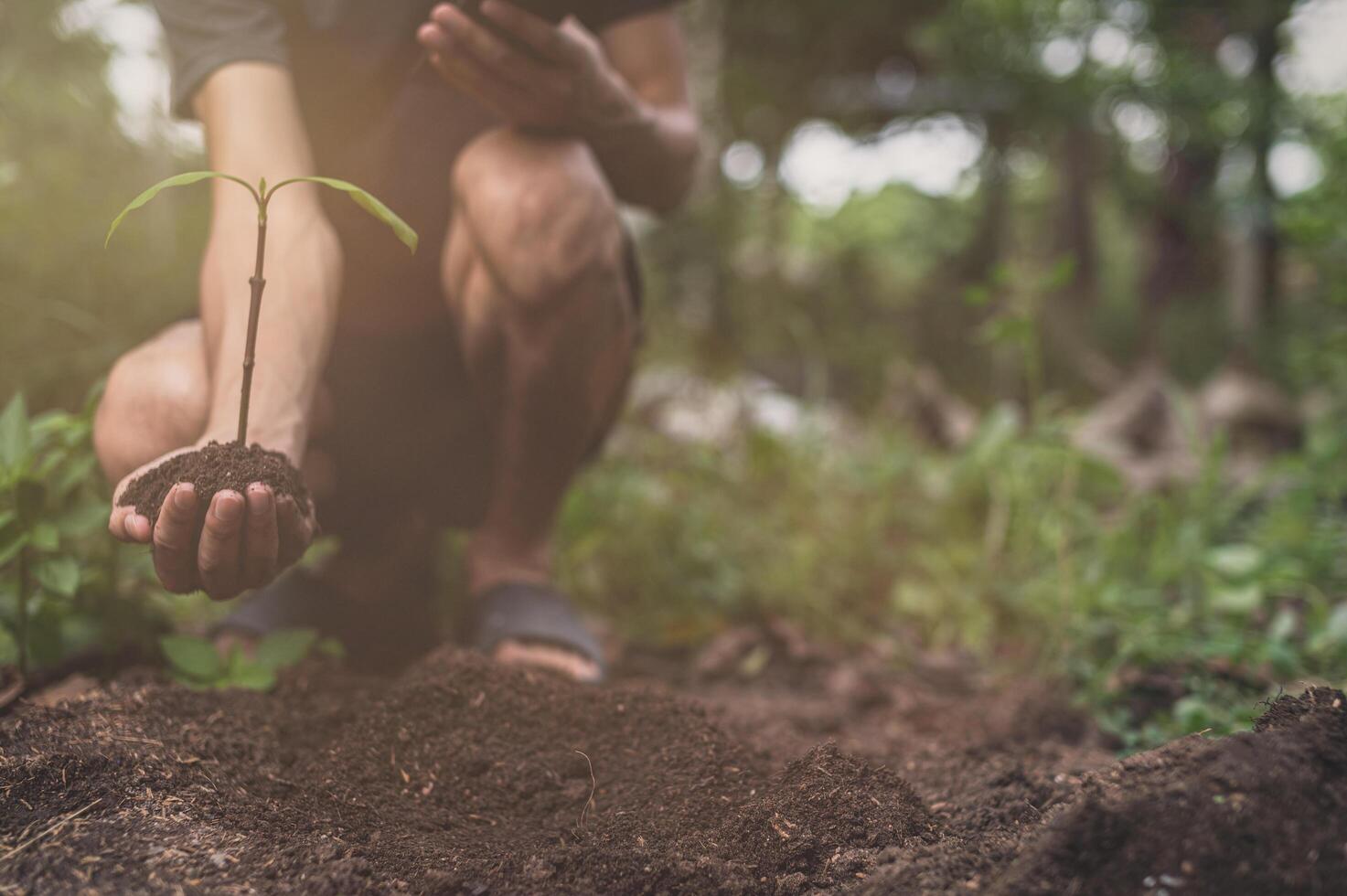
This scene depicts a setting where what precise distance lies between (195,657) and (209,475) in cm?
46

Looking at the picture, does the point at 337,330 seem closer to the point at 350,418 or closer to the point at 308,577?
the point at 350,418

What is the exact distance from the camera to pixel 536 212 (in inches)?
57.2

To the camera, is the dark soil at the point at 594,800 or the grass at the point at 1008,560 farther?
the grass at the point at 1008,560

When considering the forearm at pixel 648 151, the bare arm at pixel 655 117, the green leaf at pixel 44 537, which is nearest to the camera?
the green leaf at pixel 44 537

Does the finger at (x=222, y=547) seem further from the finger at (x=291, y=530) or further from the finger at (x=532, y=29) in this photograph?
the finger at (x=532, y=29)

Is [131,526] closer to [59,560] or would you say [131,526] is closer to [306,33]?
[59,560]

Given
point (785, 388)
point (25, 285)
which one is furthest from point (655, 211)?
point (785, 388)

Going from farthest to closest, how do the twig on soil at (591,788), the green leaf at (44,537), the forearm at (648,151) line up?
the forearm at (648,151)
the green leaf at (44,537)
the twig on soil at (591,788)

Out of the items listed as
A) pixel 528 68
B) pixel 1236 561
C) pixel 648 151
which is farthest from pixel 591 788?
pixel 1236 561

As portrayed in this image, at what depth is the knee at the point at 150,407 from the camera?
1.19 metres

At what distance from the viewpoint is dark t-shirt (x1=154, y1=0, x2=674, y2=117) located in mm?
1308

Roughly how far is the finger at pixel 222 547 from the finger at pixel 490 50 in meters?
0.68

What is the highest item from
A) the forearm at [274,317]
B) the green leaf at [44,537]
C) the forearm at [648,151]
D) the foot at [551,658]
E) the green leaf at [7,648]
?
the forearm at [648,151]

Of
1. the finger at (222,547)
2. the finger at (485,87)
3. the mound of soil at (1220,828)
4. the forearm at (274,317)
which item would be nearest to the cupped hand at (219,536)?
the finger at (222,547)
